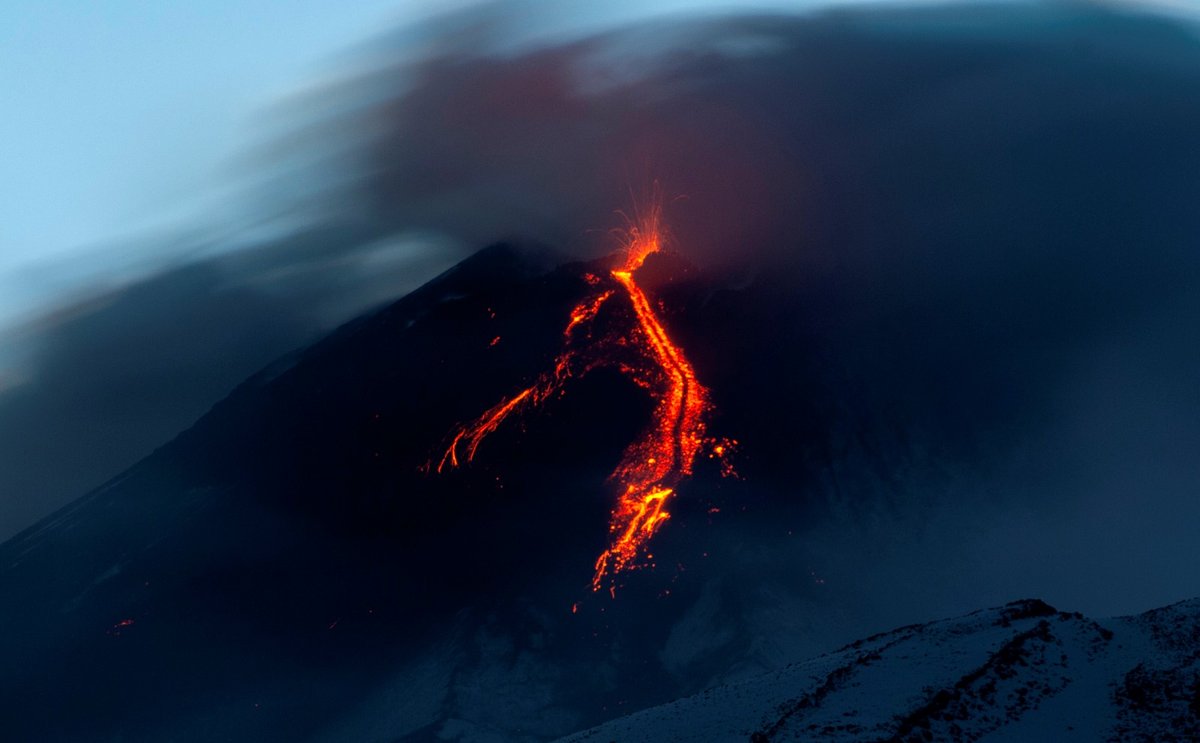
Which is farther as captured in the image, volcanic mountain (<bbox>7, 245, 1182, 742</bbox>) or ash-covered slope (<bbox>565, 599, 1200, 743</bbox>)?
volcanic mountain (<bbox>7, 245, 1182, 742</bbox>)

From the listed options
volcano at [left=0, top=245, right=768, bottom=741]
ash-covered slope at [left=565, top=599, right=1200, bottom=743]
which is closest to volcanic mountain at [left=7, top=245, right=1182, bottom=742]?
volcano at [left=0, top=245, right=768, bottom=741]

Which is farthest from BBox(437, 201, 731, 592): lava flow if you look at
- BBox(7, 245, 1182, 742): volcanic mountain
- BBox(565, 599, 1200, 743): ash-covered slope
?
BBox(565, 599, 1200, 743): ash-covered slope

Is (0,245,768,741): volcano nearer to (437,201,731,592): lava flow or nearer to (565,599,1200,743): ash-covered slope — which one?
(437,201,731,592): lava flow

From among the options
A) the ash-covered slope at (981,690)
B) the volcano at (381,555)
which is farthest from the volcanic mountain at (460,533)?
the ash-covered slope at (981,690)

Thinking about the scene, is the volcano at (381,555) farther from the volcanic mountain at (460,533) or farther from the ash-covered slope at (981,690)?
the ash-covered slope at (981,690)

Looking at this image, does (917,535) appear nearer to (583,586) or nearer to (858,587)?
(858,587)

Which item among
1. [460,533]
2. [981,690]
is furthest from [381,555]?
[981,690]

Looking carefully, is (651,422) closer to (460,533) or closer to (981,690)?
(460,533)
